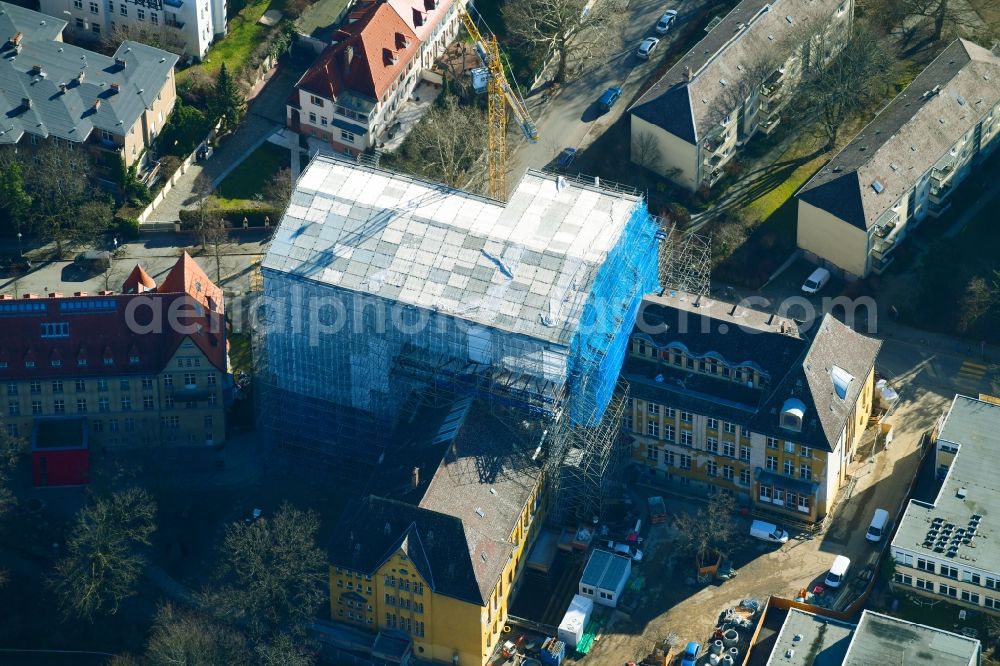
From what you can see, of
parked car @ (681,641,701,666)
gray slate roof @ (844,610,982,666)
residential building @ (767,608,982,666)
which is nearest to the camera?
gray slate roof @ (844,610,982,666)

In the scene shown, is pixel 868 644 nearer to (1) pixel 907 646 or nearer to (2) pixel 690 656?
(1) pixel 907 646

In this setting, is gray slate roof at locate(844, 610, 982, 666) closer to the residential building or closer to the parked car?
the residential building

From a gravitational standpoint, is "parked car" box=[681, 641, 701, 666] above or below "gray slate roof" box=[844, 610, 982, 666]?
below

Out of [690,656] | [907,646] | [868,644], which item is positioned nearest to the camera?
[907,646]

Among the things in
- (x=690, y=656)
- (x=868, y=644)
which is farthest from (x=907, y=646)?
(x=690, y=656)

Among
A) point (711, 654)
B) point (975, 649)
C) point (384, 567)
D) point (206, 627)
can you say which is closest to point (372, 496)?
point (384, 567)

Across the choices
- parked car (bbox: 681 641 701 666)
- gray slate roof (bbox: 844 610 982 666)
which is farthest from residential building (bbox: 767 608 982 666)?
parked car (bbox: 681 641 701 666)

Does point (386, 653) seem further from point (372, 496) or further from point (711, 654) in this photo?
point (711, 654)

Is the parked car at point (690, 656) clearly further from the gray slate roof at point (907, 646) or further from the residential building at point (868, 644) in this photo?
the gray slate roof at point (907, 646)
